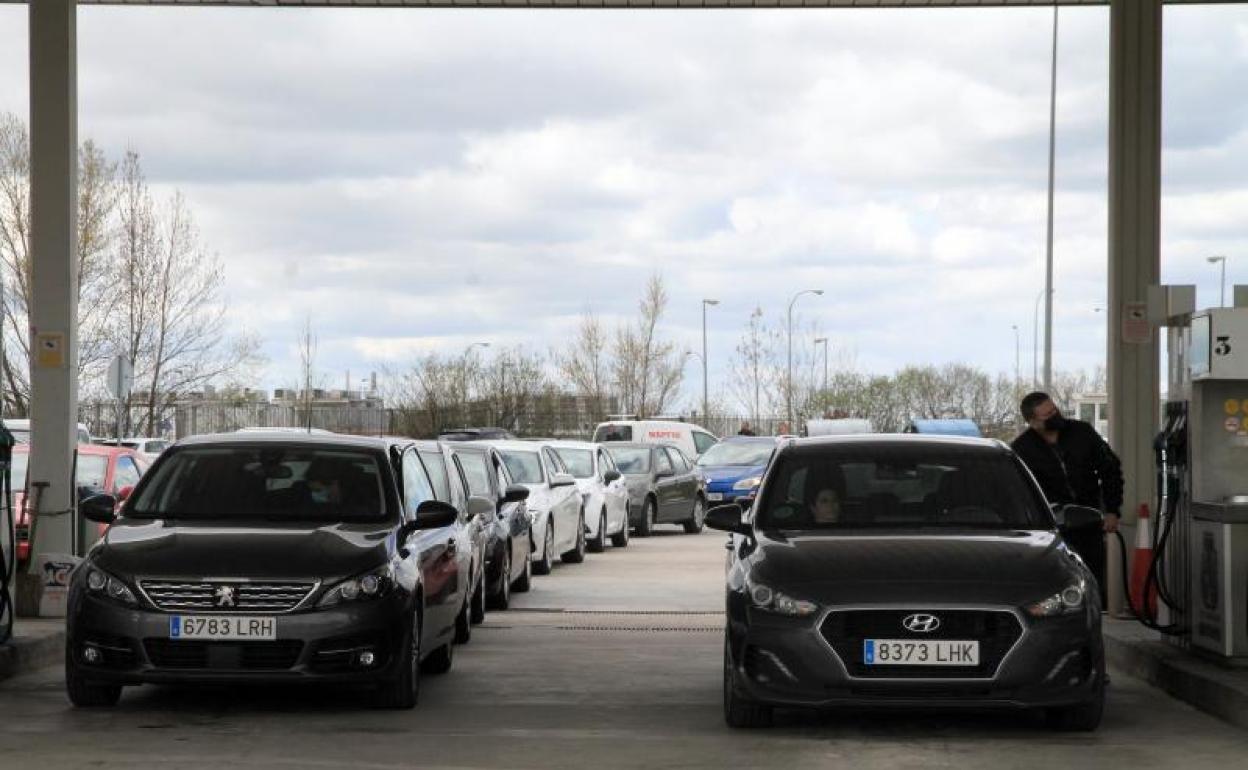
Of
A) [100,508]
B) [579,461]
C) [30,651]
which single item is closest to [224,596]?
[100,508]

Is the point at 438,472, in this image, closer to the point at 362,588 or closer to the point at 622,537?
the point at 362,588

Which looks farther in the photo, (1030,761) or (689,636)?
(689,636)

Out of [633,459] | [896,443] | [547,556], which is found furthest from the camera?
[633,459]

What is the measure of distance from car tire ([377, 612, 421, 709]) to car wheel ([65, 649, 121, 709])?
140 cm

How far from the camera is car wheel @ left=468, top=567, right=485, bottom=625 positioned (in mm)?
16422

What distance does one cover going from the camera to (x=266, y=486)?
1160 centimetres

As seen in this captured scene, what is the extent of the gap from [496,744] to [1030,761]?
248 centimetres

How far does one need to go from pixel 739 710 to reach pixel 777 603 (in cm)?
77

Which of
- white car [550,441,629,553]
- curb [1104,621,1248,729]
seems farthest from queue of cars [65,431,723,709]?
white car [550,441,629,553]

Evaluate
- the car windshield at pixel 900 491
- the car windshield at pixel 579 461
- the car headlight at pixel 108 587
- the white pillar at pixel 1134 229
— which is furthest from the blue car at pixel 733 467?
the car headlight at pixel 108 587

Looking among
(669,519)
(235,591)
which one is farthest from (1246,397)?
(669,519)

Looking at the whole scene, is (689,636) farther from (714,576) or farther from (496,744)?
(714,576)

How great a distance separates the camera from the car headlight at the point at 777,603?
939 centimetres

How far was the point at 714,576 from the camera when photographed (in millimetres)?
23359
